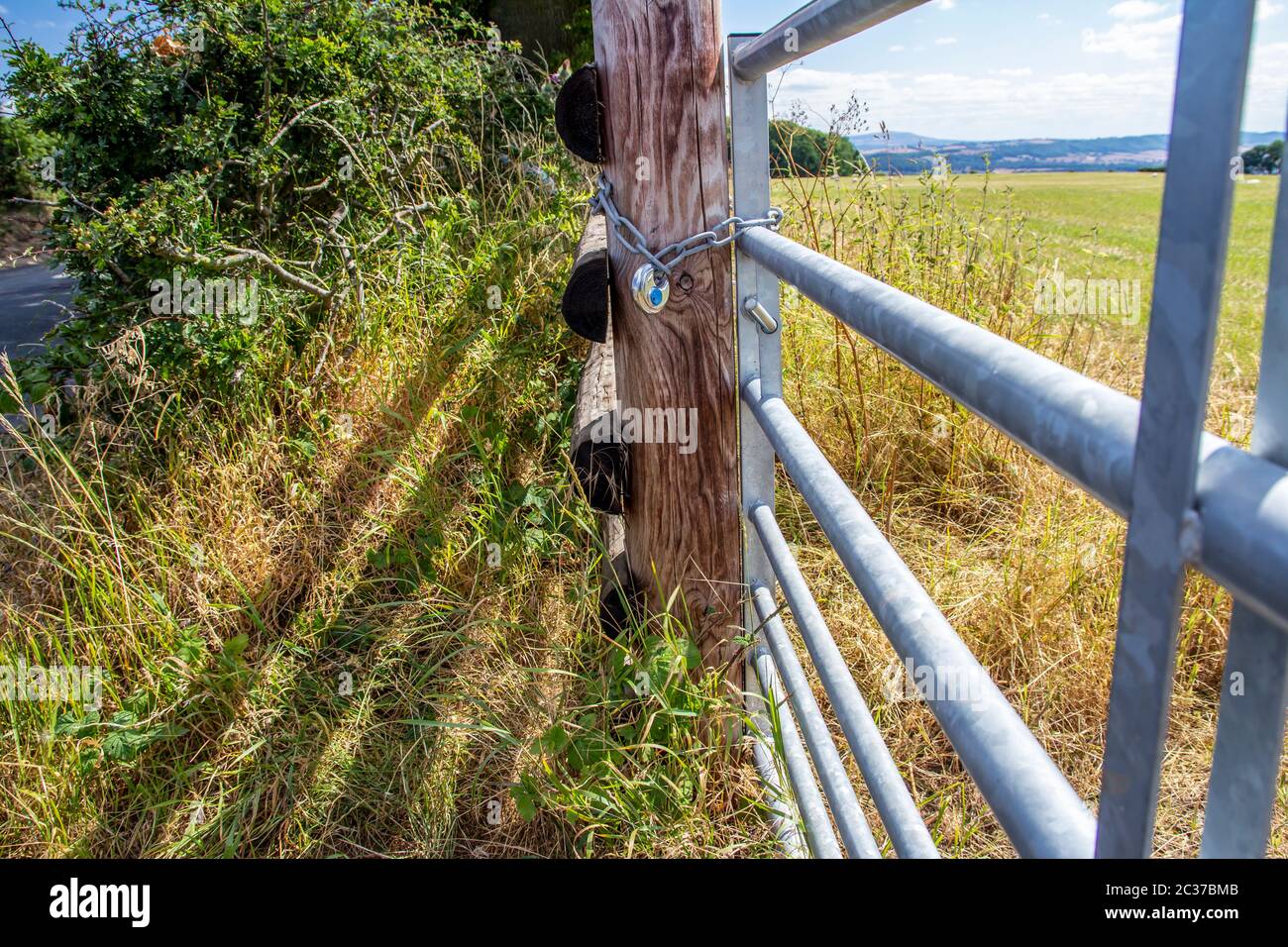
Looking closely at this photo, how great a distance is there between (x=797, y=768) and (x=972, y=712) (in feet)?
3.33

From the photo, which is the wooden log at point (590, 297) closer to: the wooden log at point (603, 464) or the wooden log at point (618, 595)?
the wooden log at point (603, 464)

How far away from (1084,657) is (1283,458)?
6.58 ft

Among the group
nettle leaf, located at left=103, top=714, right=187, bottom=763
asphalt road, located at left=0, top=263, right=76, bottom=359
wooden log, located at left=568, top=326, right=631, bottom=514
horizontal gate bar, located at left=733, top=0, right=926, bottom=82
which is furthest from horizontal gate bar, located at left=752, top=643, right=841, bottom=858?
asphalt road, located at left=0, top=263, right=76, bottom=359

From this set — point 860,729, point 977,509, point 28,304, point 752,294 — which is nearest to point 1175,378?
point 860,729

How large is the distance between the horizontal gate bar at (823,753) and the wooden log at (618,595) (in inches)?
15.2

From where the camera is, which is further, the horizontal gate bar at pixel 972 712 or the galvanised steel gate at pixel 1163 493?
the horizontal gate bar at pixel 972 712

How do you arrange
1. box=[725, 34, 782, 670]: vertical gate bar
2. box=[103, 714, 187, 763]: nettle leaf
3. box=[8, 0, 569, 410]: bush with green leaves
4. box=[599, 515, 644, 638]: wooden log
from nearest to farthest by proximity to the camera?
1. box=[725, 34, 782, 670]: vertical gate bar
2. box=[599, 515, 644, 638]: wooden log
3. box=[103, 714, 187, 763]: nettle leaf
4. box=[8, 0, 569, 410]: bush with green leaves

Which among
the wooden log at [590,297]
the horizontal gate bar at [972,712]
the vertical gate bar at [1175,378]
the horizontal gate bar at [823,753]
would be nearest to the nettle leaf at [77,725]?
the wooden log at [590,297]

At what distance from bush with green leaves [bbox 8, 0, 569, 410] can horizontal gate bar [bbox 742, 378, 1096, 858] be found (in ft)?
9.82

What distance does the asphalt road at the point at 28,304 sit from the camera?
5997mm

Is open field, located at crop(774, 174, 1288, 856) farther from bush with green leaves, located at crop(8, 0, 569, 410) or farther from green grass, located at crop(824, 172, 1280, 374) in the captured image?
bush with green leaves, located at crop(8, 0, 569, 410)

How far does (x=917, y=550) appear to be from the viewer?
2834mm

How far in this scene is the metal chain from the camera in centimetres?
175
